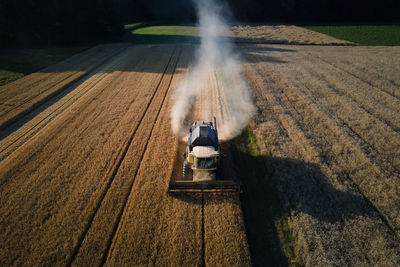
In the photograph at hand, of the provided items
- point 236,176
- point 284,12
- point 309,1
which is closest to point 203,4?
point 284,12

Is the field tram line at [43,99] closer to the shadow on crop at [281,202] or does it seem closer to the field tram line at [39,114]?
the field tram line at [39,114]

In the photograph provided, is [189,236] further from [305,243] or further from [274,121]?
[274,121]

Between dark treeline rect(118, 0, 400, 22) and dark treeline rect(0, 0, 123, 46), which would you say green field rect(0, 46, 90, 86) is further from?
A: dark treeline rect(118, 0, 400, 22)

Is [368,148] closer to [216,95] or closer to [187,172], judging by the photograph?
[187,172]

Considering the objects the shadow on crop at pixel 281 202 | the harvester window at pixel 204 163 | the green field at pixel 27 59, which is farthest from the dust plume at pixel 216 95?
the green field at pixel 27 59

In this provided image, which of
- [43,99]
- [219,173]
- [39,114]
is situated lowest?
[219,173]

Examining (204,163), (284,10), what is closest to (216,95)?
(204,163)
